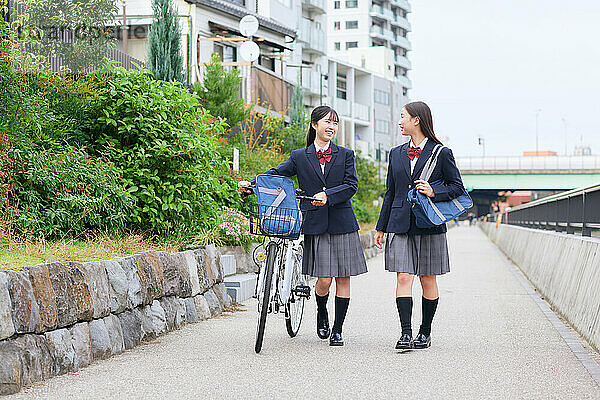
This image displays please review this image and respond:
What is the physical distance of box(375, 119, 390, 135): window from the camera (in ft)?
296

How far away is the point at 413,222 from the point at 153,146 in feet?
14.9

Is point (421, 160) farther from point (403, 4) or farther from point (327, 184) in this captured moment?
point (403, 4)

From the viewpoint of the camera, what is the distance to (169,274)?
891cm

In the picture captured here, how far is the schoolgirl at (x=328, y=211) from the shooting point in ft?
25.8

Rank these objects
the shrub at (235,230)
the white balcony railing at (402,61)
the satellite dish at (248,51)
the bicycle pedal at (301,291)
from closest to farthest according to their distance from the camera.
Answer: the bicycle pedal at (301,291) < the shrub at (235,230) < the satellite dish at (248,51) < the white balcony railing at (402,61)

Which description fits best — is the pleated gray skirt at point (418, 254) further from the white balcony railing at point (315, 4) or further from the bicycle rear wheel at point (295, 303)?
the white balcony railing at point (315, 4)

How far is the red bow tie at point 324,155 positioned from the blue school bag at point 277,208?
1.55 feet

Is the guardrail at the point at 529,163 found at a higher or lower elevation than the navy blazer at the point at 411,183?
higher

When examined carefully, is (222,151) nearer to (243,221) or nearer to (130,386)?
(243,221)

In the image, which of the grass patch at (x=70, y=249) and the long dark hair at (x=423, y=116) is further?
the long dark hair at (x=423, y=116)

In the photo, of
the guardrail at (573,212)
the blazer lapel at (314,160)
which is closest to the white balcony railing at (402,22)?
the guardrail at (573,212)

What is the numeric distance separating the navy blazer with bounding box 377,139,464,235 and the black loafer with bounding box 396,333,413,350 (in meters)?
0.85

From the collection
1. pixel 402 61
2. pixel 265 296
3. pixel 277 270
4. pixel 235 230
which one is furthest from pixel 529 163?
pixel 265 296

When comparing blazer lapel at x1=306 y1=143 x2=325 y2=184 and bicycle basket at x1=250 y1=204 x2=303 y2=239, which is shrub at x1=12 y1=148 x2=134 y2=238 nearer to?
bicycle basket at x1=250 y1=204 x2=303 y2=239
